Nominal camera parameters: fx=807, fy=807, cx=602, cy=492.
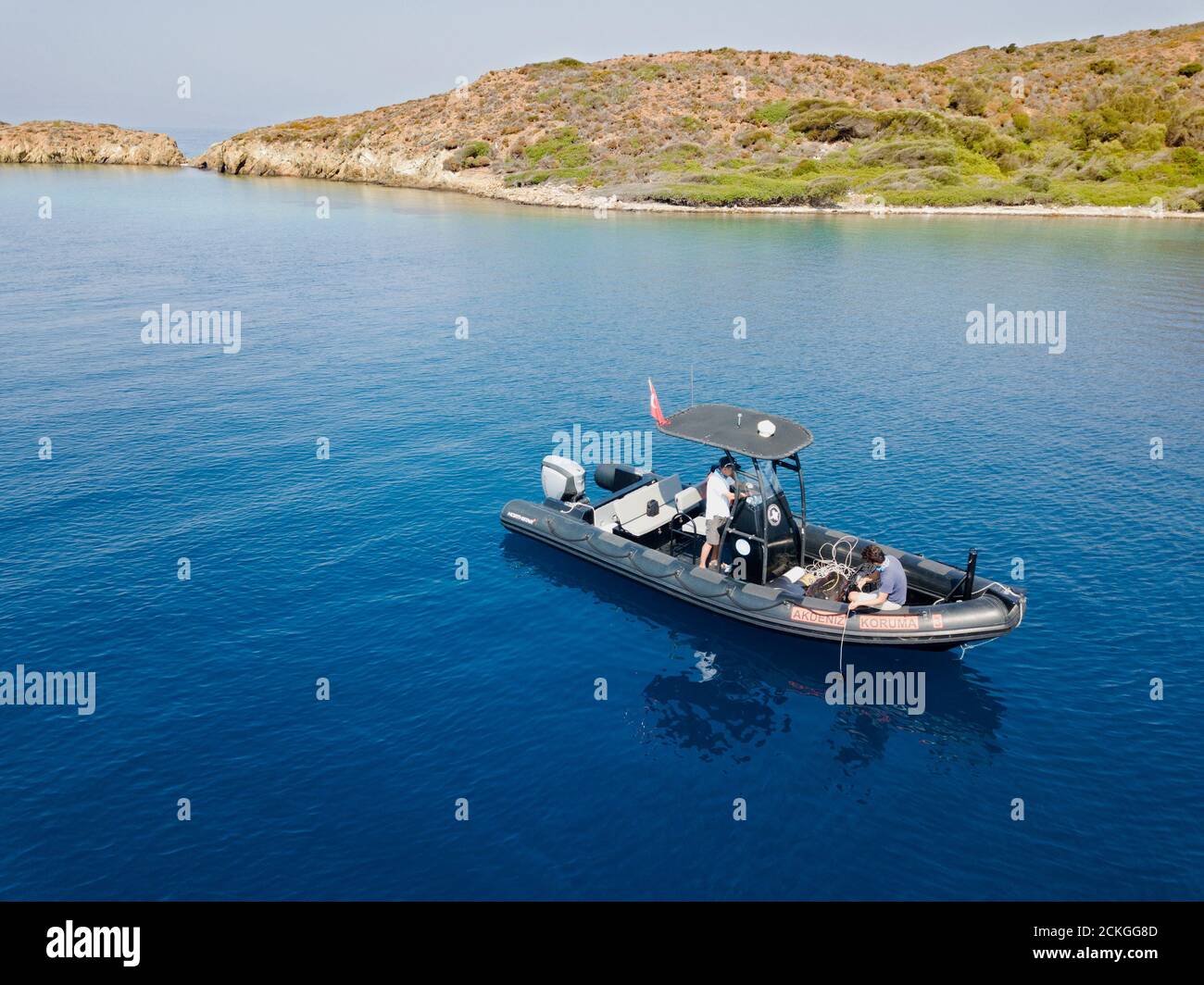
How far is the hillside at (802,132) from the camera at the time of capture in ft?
322

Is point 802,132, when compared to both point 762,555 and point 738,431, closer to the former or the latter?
point 738,431

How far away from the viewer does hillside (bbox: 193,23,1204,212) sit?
98.2 metres

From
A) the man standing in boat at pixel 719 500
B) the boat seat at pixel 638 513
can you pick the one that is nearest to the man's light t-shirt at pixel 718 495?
the man standing in boat at pixel 719 500

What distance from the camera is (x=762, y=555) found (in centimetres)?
1875

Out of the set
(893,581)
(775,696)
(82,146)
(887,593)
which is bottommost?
(775,696)

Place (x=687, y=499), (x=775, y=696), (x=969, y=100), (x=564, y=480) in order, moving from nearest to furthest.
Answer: (x=775, y=696) < (x=687, y=499) < (x=564, y=480) < (x=969, y=100)

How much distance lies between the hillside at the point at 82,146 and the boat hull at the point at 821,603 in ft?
613

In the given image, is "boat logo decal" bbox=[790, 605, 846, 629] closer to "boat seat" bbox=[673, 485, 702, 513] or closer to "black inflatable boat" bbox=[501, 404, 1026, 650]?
"black inflatable boat" bbox=[501, 404, 1026, 650]

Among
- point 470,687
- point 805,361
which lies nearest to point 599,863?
point 470,687

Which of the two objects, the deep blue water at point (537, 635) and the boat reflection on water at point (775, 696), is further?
the boat reflection on water at point (775, 696)

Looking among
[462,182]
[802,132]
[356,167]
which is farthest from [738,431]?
[356,167]

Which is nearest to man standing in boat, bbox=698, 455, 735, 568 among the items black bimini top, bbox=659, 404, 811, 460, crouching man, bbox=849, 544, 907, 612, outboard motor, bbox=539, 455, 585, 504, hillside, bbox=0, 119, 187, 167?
black bimini top, bbox=659, 404, 811, 460

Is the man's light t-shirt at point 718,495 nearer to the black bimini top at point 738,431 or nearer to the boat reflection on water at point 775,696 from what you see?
the black bimini top at point 738,431

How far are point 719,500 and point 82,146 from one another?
192680mm
